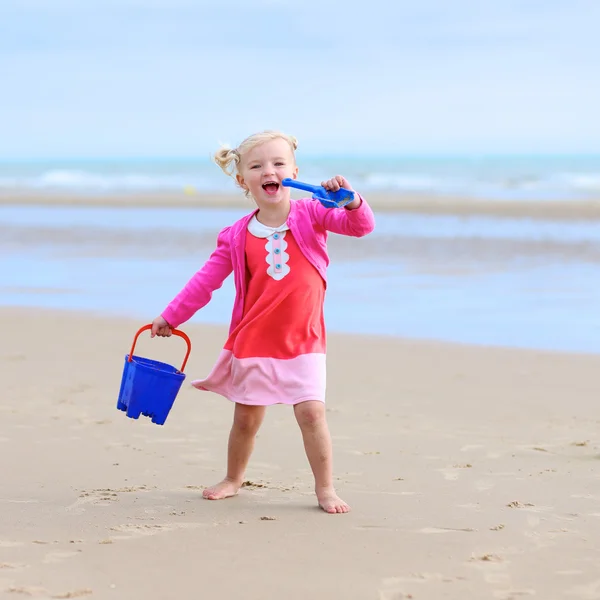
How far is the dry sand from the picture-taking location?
2803mm

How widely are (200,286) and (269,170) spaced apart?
20.6 inches

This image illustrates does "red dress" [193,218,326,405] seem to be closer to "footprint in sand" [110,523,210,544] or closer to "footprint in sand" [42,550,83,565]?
"footprint in sand" [110,523,210,544]

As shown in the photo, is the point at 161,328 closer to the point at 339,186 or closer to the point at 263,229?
the point at 263,229

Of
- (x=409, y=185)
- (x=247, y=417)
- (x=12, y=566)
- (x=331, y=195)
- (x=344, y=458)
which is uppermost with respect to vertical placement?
(x=409, y=185)

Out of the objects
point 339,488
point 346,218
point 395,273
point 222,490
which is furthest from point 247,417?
point 395,273

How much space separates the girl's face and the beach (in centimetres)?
112

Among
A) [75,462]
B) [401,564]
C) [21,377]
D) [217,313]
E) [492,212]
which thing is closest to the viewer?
[401,564]

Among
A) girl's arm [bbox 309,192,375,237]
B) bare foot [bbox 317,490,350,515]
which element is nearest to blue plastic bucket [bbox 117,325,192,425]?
bare foot [bbox 317,490,350,515]

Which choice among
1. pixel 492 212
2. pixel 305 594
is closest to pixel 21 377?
pixel 305 594

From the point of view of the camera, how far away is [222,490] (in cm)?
368

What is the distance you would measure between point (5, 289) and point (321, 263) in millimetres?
6528

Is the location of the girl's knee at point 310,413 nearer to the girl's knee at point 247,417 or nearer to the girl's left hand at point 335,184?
the girl's knee at point 247,417

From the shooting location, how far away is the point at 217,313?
799cm

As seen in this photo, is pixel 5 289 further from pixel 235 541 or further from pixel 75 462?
pixel 235 541
